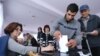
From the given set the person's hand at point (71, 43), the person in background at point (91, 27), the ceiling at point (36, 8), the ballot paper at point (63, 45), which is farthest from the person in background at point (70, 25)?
the ceiling at point (36, 8)

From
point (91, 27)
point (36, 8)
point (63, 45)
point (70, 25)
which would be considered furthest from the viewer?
point (36, 8)

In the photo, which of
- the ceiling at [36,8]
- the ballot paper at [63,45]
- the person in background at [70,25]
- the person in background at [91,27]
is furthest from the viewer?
the ceiling at [36,8]

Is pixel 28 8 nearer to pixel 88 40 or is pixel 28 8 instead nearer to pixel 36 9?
pixel 36 9

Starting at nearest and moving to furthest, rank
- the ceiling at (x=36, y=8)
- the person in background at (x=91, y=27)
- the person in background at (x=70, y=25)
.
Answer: the person in background at (x=70, y=25) → the person in background at (x=91, y=27) → the ceiling at (x=36, y=8)

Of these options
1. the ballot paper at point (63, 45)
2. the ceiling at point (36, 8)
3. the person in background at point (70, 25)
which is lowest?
the ballot paper at point (63, 45)

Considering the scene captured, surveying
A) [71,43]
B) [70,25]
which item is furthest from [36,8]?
[71,43]

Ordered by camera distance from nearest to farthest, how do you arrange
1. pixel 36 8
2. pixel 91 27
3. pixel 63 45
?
pixel 63 45
pixel 91 27
pixel 36 8

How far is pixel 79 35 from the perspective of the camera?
5.96 feet

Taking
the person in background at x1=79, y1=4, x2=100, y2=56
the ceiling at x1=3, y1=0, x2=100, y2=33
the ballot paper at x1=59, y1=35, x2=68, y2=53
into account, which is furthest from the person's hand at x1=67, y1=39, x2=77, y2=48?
the ceiling at x1=3, y1=0, x2=100, y2=33

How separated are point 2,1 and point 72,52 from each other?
442 centimetres

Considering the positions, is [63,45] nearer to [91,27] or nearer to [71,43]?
[71,43]

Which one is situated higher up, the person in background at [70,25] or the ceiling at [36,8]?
the ceiling at [36,8]

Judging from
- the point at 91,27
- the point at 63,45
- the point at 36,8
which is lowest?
the point at 63,45

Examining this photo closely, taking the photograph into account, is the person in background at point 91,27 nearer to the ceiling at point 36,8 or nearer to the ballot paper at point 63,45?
the ballot paper at point 63,45
